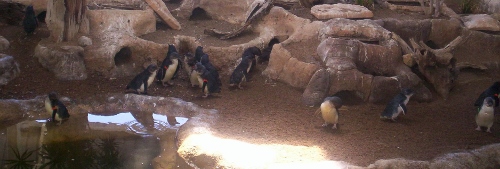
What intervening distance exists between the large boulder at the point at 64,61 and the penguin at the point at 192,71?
192 centimetres

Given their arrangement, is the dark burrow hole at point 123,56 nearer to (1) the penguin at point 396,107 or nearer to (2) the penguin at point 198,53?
(2) the penguin at point 198,53

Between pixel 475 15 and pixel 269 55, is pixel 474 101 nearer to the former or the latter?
pixel 475 15

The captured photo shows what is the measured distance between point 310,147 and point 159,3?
6.28m

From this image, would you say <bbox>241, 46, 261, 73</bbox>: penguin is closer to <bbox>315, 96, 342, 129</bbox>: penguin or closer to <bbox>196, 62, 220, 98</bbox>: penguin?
<bbox>196, 62, 220, 98</bbox>: penguin

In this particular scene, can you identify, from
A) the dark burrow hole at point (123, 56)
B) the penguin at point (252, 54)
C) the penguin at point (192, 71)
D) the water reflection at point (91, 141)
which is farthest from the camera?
the dark burrow hole at point (123, 56)

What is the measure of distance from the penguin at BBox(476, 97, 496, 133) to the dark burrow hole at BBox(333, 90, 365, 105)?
77.4 inches

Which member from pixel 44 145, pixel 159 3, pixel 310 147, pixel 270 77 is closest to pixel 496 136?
pixel 310 147

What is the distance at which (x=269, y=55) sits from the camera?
38.1 ft

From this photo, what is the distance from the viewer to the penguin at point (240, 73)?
1020 centimetres

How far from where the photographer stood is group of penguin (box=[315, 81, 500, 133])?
329 inches

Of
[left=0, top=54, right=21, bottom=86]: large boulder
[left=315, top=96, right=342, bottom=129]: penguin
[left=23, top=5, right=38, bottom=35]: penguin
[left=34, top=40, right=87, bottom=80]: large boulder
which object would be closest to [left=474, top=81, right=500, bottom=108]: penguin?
[left=315, top=96, right=342, bottom=129]: penguin

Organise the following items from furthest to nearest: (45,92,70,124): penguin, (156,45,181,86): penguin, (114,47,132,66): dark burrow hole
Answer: (114,47,132,66): dark burrow hole
(156,45,181,86): penguin
(45,92,70,124): penguin

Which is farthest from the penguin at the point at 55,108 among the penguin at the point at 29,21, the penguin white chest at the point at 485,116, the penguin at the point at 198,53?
the penguin white chest at the point at 485,116

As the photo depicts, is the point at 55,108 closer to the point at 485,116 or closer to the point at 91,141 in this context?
the point at 91,141
